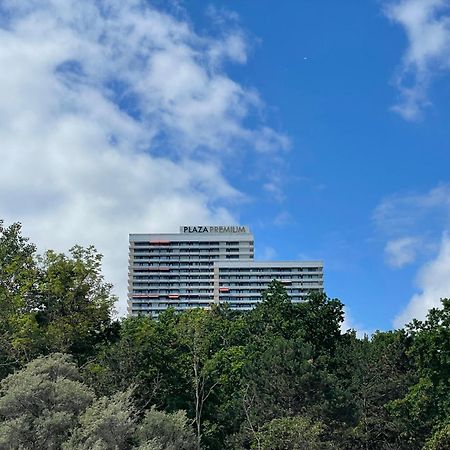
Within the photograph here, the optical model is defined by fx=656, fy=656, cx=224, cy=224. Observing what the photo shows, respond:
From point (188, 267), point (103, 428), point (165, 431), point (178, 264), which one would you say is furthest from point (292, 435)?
point (178, 264)

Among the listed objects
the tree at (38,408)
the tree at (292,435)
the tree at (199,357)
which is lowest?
the tree at (292,435)

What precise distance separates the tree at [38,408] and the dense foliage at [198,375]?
Result: 45 millimetres

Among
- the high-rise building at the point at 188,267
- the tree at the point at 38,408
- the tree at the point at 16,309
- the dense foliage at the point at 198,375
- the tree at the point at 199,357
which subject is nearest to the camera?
the tree at the point at 38,408

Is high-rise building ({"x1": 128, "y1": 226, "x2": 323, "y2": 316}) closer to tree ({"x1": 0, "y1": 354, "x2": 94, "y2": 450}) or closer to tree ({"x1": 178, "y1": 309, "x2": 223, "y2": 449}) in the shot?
tree ({"x1": 178, "y1": 309, "x2": 223, "y2": 449})

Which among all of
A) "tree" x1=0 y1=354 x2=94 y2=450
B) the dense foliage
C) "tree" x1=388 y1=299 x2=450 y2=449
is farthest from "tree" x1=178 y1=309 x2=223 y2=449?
"tree" x1=388 y1=299 x2=450 y2=449

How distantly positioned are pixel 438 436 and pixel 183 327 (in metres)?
17.6

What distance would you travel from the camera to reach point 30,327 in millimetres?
31125

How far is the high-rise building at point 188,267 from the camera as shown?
134 metres

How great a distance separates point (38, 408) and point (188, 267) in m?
112

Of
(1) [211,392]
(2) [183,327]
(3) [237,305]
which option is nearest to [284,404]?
(1) [211,392]

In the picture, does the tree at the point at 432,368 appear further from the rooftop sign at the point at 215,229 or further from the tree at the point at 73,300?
the rooftop sign at the point at 215,229

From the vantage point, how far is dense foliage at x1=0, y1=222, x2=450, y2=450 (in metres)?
25.1

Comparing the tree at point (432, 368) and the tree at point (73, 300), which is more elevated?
the tree at point (73, 300)

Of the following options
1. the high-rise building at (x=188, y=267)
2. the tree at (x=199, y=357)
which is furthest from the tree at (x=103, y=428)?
the high-rise building at (x=188, y=267)
